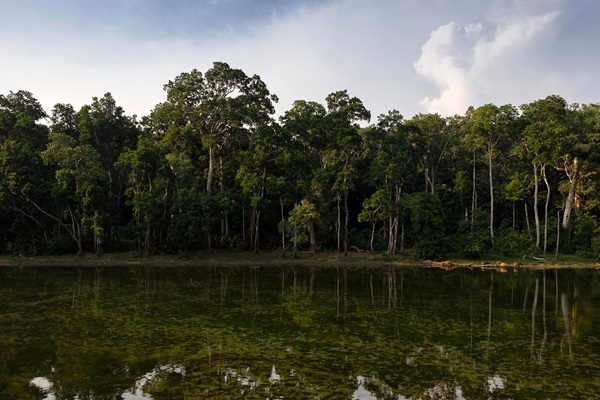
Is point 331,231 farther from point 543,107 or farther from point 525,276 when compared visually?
point 543,107

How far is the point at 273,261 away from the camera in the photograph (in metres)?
33.5

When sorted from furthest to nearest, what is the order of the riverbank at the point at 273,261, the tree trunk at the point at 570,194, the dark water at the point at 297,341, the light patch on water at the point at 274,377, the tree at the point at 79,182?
1. the tree trunk at the point at 570,194
2. the tree at the point at 79,182
3. the riverbank at the point at 273,261
4. the light patch on water at the point at 274,377
5. the dark water at the point at 297,341

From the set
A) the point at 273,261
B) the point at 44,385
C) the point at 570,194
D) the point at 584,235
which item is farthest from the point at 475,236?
the point at 44,385

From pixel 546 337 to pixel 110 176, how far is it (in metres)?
38.7

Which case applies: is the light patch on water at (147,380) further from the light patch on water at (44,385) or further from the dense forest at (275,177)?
the dense forest at (275,177)

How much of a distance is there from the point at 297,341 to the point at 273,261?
21707 millimetres

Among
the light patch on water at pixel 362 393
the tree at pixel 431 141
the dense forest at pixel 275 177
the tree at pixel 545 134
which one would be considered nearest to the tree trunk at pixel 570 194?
the dense forest at pixel 275 177

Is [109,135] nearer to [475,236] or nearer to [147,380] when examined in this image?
[475,236]

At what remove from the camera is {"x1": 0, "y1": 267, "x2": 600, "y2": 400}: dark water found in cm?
868

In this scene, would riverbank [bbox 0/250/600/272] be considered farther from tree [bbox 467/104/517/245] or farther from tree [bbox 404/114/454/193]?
tree [bbox 404/114/454/193]

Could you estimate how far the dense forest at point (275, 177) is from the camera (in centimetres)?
3422

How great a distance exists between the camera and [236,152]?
3800 cm

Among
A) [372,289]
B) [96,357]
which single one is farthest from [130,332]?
[372,289]

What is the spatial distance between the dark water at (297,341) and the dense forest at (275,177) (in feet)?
42.1
